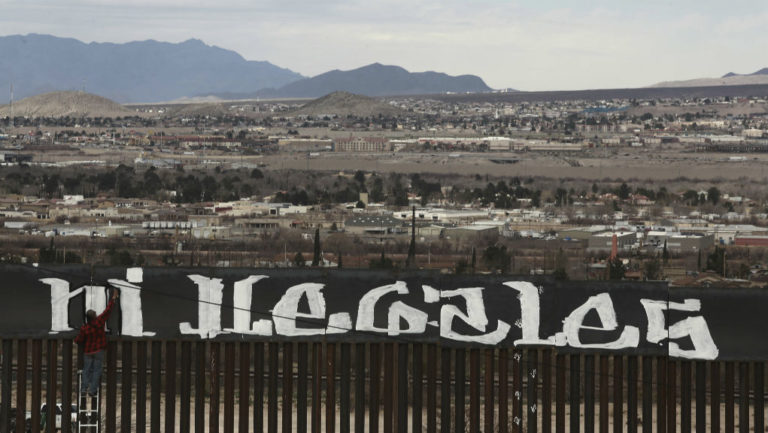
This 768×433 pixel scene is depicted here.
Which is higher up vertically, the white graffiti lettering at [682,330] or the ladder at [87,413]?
the white graffiti lettering at [682,330]

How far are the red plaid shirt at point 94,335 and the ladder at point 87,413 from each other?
12.6 inches

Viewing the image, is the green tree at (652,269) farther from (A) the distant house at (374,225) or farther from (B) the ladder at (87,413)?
(B) the ladder at (87,413)

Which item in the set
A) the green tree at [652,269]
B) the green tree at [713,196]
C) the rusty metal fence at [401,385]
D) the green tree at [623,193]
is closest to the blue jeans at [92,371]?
the rusty metal fence at [401,385]

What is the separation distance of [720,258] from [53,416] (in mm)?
51122

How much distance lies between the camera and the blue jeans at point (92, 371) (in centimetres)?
1391

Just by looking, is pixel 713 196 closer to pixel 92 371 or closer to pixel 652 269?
pixel 652 269

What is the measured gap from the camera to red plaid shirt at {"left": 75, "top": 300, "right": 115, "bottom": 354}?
13914 millimetres

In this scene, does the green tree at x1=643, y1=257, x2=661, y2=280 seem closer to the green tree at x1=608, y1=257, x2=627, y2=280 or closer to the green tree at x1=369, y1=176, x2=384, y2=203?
the green tree at x1=608, y1=257, x2=627, y2=280

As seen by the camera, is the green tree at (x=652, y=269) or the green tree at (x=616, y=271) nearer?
the green tree at (x=616, y=271)

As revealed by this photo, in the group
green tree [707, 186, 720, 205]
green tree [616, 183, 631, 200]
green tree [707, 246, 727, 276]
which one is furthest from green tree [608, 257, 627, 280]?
green tree [616, 183, 631, 200]

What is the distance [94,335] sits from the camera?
13922mm

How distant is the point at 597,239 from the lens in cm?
7644

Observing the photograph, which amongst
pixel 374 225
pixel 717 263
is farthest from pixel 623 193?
pixel 717 263

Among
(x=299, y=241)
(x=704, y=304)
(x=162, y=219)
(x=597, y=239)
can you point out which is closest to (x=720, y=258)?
(x=597, y=239)
